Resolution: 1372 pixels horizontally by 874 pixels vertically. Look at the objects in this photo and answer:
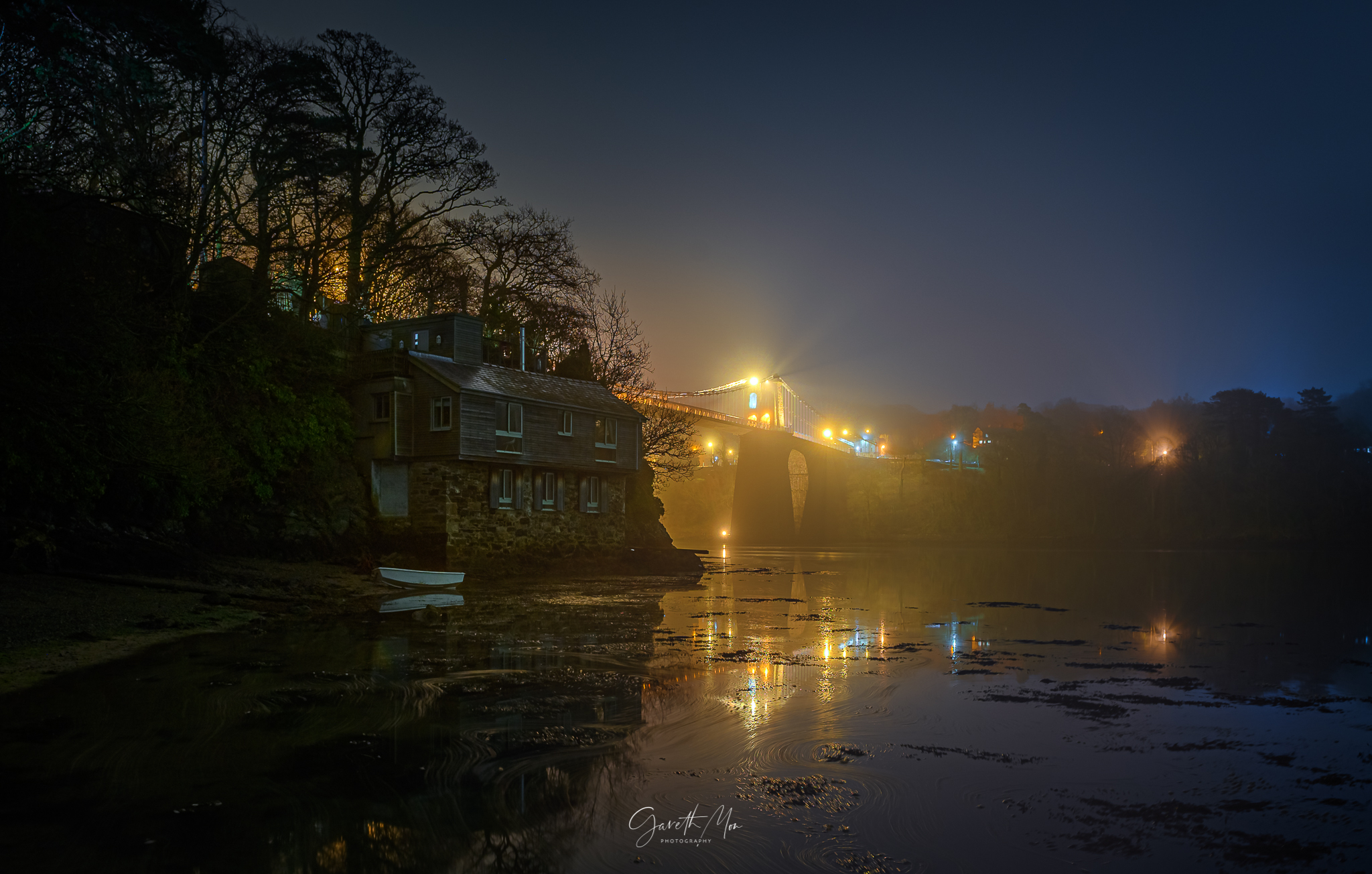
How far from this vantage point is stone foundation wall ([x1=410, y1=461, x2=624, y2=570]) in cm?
3450

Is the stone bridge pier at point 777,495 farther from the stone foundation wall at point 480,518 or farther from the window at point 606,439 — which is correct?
the stone foundation wall at point 480,518

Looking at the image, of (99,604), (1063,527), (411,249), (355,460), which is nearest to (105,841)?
(99,604)

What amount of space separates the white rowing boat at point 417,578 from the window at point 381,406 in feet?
26.9

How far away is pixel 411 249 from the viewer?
37.2m

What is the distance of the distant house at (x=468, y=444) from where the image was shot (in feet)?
114

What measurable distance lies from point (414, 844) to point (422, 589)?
22450 millimetres

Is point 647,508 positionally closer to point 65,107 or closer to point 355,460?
point 355,460

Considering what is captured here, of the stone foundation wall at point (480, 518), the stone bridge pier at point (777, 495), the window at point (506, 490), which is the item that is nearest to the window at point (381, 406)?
the stone foundation wall at point (480, 518)

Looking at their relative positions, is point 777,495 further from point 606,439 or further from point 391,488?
point 391,488

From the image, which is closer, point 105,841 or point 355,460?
point 105,841

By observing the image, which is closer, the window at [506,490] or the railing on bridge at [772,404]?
the window at [506,490]

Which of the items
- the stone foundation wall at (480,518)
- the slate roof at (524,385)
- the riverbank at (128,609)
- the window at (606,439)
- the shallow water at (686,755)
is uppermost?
the slate roof at (524,385)
